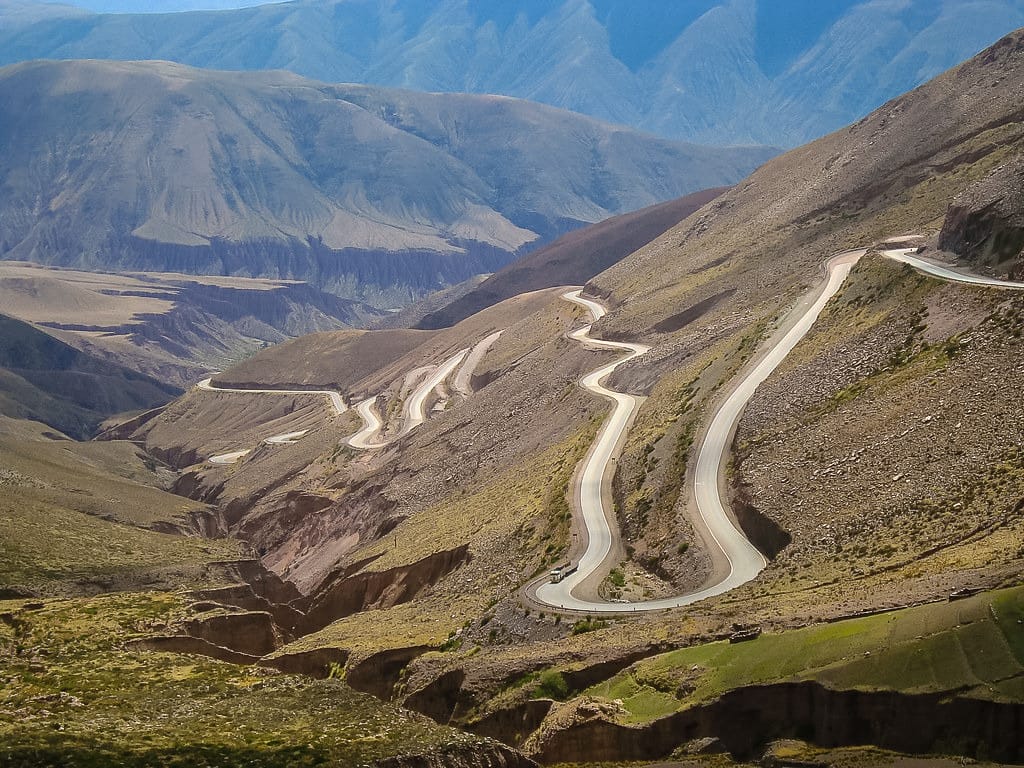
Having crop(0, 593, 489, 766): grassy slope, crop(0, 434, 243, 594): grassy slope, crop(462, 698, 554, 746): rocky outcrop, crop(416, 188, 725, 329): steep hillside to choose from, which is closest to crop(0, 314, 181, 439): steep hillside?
crop(416, 188, 725, 329): steep hillside

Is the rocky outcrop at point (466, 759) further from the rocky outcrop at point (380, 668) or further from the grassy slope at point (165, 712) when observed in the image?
the rocky outcrop at point (380, 668)

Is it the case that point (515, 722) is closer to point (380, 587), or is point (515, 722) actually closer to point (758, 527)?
point (758, 527)

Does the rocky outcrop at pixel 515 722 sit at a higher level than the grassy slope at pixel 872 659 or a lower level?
lower

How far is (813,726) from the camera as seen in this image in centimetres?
2439

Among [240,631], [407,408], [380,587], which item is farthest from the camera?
[407,408]

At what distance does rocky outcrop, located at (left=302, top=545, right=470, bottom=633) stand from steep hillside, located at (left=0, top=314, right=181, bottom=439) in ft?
359

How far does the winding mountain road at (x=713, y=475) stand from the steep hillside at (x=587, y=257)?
4320 inches

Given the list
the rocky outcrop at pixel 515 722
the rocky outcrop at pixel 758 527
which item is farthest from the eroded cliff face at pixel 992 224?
the rocky outcrop at pixel 515 722

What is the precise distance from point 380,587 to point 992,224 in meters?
31.6

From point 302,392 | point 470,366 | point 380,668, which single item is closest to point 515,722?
point 380,668

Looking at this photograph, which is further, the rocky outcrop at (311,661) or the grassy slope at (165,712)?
the rocky outcrop at (311,661)

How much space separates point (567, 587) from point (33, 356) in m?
174

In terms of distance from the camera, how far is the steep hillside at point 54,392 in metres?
166

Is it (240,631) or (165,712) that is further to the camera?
(240,631)
